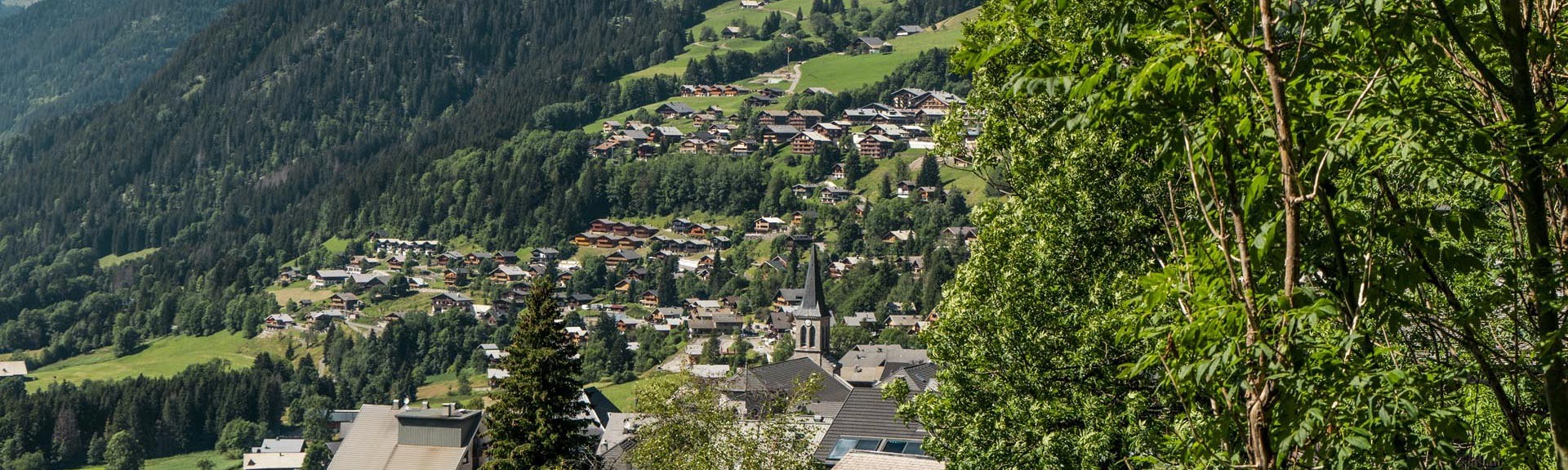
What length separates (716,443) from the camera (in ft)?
111

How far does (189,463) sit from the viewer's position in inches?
5477

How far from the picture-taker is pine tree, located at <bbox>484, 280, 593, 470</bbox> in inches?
1499

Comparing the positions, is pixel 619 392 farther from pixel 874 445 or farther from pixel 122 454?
pixel 874 445

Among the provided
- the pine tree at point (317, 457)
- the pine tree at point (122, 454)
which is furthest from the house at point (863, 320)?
the pine tree at point (122, 454)

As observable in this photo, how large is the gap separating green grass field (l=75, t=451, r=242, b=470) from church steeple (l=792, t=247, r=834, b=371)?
170 ft

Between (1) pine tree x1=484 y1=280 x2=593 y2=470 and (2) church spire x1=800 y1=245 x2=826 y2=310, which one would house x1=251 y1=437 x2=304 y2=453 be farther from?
(1) pine tree x1=484 y1=280 x2=593 y2=470

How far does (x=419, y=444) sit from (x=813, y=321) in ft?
176

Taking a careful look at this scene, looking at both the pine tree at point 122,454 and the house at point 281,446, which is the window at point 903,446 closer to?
the house at point 281,446

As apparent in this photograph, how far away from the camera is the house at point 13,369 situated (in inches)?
7367

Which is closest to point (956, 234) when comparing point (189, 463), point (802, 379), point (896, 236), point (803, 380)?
point (896, 236)

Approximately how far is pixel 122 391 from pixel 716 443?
419ft

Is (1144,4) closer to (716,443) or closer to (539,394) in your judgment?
(716,443)

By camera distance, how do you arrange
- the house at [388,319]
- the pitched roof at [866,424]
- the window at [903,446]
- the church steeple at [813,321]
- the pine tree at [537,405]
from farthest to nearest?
the house at [388,319] < the church steeple at [813,321] < the pitched roof at [866,424] < the window at [903,446] < the pine tree at [537,405]

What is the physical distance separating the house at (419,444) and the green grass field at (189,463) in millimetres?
76025
